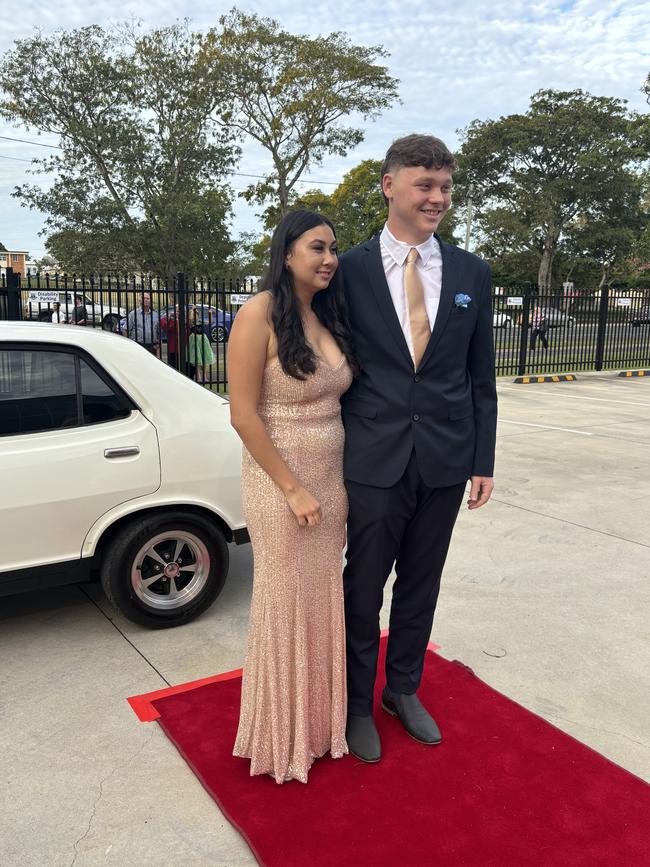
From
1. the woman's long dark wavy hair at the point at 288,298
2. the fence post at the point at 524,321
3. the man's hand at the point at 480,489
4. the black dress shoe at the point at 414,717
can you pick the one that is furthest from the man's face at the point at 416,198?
the fence post at the point at 524,321

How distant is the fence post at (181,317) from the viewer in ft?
36.9

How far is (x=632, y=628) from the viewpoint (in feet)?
12.3

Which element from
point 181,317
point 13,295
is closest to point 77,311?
point 181,317

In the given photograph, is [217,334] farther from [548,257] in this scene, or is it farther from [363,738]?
[548,257]

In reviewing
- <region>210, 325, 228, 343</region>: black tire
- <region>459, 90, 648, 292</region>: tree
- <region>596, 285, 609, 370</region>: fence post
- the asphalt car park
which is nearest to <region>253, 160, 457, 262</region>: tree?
<region>459, 90, 648, 292</region>: tree

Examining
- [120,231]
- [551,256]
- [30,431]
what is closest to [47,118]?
[120,231]

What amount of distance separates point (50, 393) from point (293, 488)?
5.27 ft

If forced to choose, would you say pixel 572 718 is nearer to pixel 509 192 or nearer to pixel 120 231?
pixel 120 231

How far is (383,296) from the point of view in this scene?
7.84 feet

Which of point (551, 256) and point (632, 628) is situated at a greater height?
point (551, 256)

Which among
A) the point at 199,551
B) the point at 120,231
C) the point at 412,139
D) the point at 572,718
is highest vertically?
the point at 120,231

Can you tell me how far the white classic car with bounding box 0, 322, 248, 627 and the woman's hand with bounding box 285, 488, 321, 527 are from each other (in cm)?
131

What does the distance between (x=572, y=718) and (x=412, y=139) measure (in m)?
2.29

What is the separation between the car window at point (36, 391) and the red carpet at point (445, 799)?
4.52 ft
